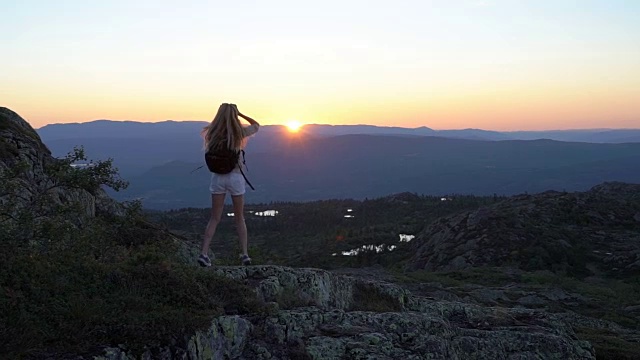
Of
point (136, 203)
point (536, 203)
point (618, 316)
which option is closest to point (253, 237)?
point (536, 203)

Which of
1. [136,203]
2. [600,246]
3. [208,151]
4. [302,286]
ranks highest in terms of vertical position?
[208,151]

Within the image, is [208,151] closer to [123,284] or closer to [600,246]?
[123,284]

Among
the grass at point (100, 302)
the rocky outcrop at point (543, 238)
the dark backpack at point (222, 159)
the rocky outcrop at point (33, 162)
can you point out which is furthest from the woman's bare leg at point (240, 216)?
the rocky outcrop at point (543, 238)

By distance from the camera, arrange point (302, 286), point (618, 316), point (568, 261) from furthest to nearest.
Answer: point (568, 261), point (618, 316), point (302, 286)

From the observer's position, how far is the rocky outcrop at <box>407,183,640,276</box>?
31.7 meters

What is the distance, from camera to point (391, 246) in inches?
1692

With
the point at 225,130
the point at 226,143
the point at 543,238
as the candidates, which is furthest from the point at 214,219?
the point at 543,238

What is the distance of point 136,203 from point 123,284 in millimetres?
4425

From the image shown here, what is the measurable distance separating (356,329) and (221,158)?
433cm

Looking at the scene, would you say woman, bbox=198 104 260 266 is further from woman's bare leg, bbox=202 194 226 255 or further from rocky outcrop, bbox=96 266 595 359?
rocky outcrop, bbox=96 266 595 359

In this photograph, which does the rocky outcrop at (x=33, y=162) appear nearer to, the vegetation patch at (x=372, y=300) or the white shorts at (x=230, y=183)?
the white shorts at (x=230, y=183)

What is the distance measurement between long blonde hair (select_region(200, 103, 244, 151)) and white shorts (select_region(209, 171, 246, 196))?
0.61m

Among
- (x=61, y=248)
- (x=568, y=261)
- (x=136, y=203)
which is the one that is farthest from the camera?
(x=568, y=261)

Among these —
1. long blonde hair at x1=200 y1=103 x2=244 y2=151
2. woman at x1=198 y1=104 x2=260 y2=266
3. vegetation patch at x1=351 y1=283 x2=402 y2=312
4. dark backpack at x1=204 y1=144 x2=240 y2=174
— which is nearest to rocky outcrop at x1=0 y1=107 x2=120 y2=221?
woman at x1=198 y1=104 x2=260 y2=266
